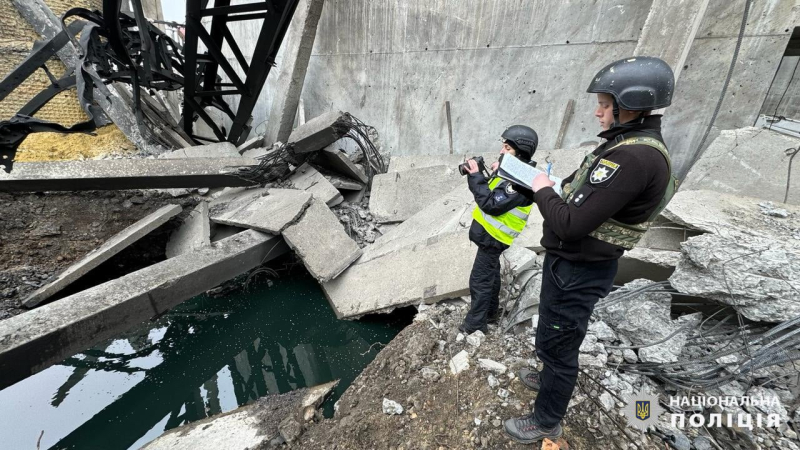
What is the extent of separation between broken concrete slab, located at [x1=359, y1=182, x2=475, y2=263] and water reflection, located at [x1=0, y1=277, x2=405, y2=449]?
814mm

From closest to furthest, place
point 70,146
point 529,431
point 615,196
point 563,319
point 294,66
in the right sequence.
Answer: point 615,196
point 563,319
point 529,431
point 294,66
point 70,146

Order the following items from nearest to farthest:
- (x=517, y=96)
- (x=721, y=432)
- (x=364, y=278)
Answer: (x=721, y=432) → (x=364, y=278) → (x=517, y=96)

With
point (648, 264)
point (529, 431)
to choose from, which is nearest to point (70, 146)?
point (529, 431)

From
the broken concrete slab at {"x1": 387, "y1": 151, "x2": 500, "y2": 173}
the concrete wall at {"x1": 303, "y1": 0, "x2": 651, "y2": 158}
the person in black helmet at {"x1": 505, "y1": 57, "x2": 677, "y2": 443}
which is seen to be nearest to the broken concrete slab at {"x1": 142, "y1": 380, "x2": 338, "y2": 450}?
the person in black helmet at {"x1": 505, "y1": 57, "x2": 677, "y2": 443}

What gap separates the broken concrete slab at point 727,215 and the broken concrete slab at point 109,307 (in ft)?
13.4

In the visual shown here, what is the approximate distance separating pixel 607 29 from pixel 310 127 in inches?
159

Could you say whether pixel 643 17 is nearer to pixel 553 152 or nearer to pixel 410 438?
pixel 553 152

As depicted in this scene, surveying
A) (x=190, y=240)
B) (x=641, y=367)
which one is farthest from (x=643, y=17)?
(x=190, y=240)

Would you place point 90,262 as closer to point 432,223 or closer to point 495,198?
point 432,223

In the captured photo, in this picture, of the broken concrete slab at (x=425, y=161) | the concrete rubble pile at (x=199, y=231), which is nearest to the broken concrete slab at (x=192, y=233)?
the concrete rubble pile at (x=199, y=231)

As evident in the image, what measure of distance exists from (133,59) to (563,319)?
20.3ft

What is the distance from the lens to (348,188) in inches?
204

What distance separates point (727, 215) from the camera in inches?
112

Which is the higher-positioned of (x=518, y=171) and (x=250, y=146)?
(x=518, y=171)
